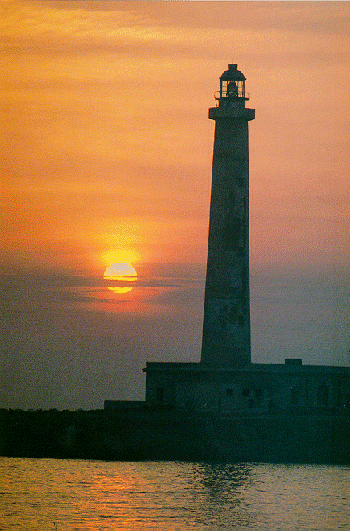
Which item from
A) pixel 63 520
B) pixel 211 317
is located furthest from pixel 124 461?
pixel 63 520

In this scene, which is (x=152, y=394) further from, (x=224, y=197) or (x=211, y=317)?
(x=224, y=197)

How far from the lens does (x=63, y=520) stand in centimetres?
5128

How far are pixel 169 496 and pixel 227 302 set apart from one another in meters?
11.5

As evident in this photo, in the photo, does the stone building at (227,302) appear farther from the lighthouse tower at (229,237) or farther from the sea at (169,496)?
the sea at (169,496)

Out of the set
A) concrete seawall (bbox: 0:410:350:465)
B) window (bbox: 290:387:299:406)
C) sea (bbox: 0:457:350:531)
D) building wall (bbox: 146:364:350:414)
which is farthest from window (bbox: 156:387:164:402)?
window (bbox: 290:387:299:406)

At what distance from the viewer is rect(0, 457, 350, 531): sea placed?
51312mm

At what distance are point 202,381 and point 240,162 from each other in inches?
389

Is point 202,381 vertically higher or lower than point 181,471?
higher

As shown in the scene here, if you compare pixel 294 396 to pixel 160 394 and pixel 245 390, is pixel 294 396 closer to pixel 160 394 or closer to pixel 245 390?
pixel 245 390

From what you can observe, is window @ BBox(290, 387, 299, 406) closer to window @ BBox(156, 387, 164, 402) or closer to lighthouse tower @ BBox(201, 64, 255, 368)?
lighthouse tower @ BBox(201, 64, 255, 368)

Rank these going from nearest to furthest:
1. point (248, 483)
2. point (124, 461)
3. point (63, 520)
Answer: point (63, 520) < point (248, 483) < point (124, 461)

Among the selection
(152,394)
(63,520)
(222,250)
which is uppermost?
(222,250)

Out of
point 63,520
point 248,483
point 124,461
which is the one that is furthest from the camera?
point 124,461

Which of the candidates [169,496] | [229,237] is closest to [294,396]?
[229,237]
